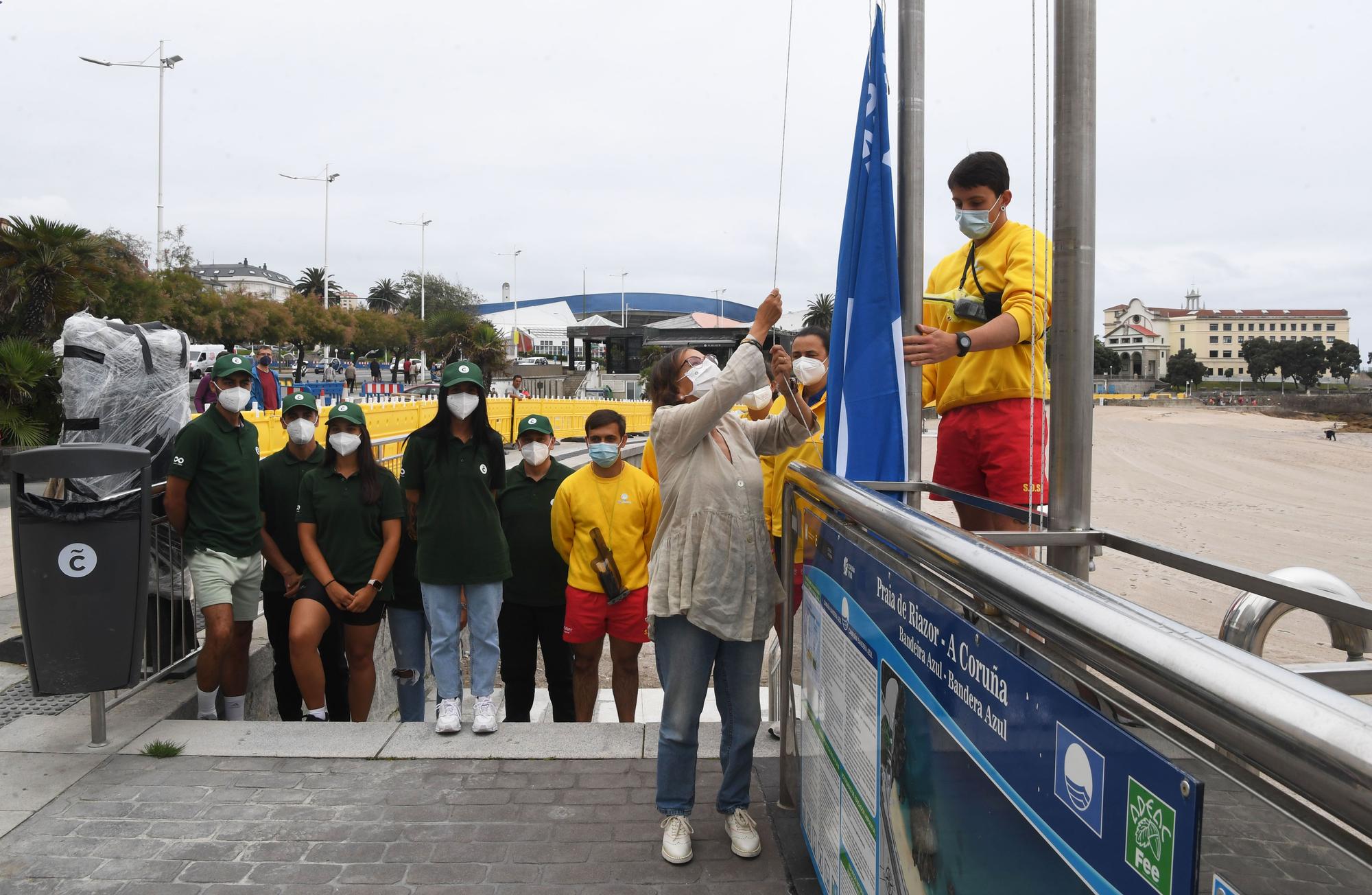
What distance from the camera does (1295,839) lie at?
39.5 inches

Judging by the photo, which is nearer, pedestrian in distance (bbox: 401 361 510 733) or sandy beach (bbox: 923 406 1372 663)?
pedestrian in distance (bbox: 401 361 510 733)

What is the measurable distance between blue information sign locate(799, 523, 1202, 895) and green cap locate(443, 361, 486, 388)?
8.35 ft

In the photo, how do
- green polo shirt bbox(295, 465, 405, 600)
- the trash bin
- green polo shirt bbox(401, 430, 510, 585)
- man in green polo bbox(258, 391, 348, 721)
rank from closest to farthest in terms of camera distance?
the trash bin, green polo shirt bbox(401, 430, 510, 585), green polo shirt bbox(295, 465, 405, 600), man in green polo bbox(258, 391, 348, 721)

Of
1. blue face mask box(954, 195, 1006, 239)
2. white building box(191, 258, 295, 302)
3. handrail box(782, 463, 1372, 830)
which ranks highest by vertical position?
white building box(191, 258, 295, 302)

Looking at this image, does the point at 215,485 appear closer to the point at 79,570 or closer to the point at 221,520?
the point at 221,520

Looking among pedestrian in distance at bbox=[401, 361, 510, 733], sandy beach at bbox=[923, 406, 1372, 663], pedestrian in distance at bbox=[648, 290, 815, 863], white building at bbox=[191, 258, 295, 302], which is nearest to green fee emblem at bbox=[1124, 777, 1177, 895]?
sandy beach at bbox=[923, 406, 1372, 663]

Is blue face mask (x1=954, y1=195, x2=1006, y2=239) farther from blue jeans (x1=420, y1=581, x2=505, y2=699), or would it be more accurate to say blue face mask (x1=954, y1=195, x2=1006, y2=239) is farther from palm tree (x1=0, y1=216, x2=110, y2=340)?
palm tree (x1=0, y1=216, x2=110, y2=340)

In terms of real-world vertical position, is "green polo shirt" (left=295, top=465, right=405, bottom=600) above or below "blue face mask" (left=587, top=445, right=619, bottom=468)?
below

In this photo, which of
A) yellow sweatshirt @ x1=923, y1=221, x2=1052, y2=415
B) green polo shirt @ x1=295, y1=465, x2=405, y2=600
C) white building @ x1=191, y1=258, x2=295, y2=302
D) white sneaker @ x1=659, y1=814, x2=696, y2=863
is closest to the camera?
yellow sweatshirt @ x1=923, y1=221, x2=1052, y2=415

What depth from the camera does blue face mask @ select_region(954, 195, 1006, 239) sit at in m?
3.28

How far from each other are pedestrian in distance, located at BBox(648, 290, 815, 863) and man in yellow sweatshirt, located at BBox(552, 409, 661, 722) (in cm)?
163

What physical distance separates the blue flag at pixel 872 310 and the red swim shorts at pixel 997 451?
1.08 feet

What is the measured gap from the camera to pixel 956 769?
5.98 feet

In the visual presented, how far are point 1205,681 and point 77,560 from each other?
183 inches
